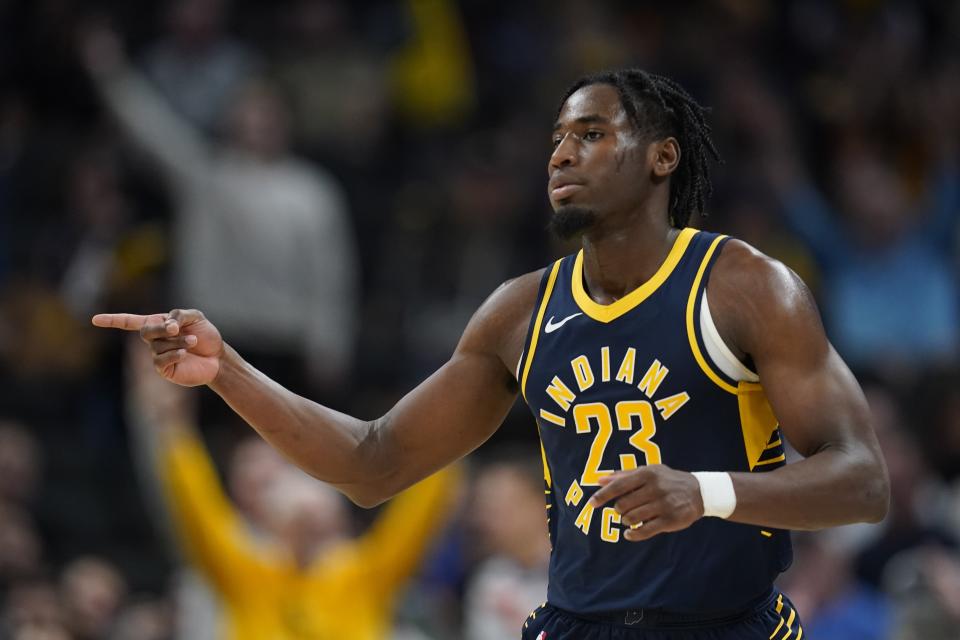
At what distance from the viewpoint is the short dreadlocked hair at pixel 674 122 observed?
448 centimetres

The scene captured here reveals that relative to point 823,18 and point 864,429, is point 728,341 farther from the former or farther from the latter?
point 823,18

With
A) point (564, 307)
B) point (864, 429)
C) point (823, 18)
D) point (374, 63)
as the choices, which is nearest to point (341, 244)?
point (374, 63)

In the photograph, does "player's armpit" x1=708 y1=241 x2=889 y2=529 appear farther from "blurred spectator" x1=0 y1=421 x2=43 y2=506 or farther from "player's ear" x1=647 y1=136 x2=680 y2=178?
"blurred spectator" x1=0 y1=421 x2=43 y2=506

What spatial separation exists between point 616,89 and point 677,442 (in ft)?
3.25

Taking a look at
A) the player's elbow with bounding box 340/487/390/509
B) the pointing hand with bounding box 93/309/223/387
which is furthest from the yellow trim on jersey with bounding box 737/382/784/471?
the pointing hand with bounding box 93/309/223/387

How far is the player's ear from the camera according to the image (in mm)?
4473

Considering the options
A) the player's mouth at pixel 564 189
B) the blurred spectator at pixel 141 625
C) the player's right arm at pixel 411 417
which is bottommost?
the blurred spectator at pixel 141 625

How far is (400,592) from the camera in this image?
26.0ft

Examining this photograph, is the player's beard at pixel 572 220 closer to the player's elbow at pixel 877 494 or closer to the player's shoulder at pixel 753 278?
the player's shoulder at pixel 753 278

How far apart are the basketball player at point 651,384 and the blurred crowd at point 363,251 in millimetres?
2429

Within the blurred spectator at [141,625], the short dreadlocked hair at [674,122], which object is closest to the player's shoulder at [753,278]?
the short dreadlocked hair at [674,122]

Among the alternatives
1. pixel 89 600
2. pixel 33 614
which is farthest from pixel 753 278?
pixel 89 600

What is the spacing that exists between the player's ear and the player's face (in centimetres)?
3

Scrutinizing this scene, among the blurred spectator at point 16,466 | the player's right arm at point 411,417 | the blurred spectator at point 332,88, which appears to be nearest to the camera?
the player's right arm at point 411,417
